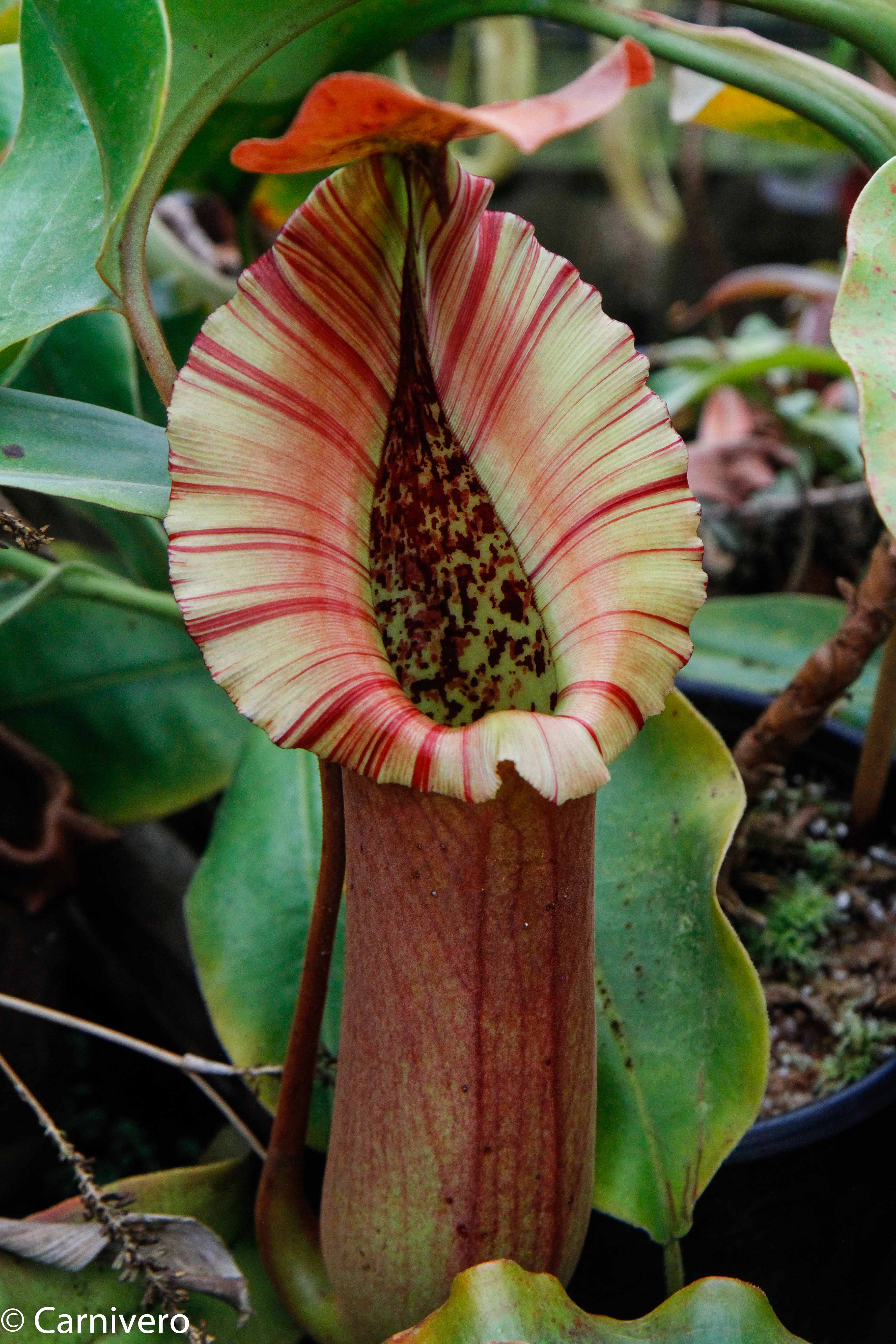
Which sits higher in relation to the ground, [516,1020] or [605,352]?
[605,352]

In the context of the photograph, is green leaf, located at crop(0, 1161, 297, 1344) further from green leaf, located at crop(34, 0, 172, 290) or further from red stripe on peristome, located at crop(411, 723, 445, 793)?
green leaf, located at crop(34, 0, 172, 290)

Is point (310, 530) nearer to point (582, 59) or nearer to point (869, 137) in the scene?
point (869, 137)

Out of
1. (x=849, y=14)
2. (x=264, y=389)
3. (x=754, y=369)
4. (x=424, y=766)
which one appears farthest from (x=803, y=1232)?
(x=754, y=369)

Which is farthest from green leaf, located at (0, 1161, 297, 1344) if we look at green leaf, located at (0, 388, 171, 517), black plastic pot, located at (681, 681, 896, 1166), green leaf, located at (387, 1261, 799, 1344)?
green leaf, located at (0, 388, 171, 517)

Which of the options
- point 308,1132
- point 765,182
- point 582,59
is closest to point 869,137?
point 308,1132

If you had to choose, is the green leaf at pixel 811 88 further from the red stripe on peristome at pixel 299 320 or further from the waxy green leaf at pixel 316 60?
the red stripe on peristome at pixel 299 320

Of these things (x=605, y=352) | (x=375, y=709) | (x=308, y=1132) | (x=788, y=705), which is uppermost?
(x=605, y=352)
